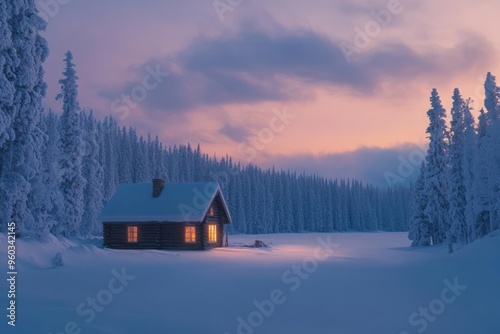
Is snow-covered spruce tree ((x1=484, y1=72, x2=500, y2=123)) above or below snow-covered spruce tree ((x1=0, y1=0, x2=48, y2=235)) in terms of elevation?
above

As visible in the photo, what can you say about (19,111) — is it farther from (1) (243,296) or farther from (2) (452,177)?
(2) (452,177)

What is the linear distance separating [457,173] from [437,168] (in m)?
2.20

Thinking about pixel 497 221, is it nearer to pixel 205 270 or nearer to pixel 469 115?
pixel 469 115

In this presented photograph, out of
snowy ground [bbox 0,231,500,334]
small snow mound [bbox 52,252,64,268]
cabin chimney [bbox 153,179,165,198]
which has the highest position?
cabin chimney [bbox 153,179,165,198]

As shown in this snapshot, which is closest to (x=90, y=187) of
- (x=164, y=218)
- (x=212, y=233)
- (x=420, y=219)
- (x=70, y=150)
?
(x=70, y=150)

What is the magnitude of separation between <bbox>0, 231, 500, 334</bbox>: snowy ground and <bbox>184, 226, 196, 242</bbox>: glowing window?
1163 cm

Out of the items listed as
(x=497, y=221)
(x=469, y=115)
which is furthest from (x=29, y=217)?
(x=469, y=115)

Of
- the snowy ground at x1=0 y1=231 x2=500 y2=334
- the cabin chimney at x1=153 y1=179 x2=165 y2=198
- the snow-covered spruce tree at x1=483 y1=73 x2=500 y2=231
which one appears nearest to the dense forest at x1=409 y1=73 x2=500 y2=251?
the snow-covered spruce tree at x1=483 y1=73 x2=500 y2=231

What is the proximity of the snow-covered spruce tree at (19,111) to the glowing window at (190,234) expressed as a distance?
49.2 ft

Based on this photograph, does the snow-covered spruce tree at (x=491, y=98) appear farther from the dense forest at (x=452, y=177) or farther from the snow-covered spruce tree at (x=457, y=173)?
the snow-covered spruce tree at (x=457, y=173)

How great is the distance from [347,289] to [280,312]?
16.6 feet

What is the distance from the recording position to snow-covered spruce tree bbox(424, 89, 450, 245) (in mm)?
52312

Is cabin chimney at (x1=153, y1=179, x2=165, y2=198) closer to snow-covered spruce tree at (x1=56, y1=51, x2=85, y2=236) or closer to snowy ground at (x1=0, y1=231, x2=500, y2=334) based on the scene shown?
snow-covered spruce tree at (x1=56, y1=51, x2=85, y2=236)

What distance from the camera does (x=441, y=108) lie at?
52375 millimetres
